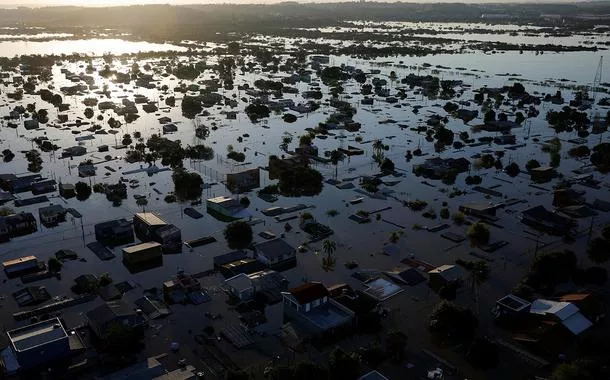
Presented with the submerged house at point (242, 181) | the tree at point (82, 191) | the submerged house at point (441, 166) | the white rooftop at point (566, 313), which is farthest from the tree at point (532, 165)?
the tree at point (82, 191)

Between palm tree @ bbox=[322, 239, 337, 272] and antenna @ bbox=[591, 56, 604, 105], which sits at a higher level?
antenna @ bbox=[591, 56, 604, 105]

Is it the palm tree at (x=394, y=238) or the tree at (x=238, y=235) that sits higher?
the tree at (x=238, y=235)

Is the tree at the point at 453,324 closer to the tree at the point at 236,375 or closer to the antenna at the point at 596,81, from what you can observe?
the tree at the point at 236,375

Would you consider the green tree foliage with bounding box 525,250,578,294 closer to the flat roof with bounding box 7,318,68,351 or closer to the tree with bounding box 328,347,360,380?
the tree with bounding box 328,347,360,380

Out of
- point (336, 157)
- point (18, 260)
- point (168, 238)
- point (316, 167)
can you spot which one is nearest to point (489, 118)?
point (336, 157)

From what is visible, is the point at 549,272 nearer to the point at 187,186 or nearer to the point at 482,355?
the point at 482,355

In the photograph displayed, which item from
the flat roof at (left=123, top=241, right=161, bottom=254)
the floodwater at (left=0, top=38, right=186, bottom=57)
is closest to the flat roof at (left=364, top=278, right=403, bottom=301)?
the flat roof at (left=123, top=241, right=161, bottom=254)
